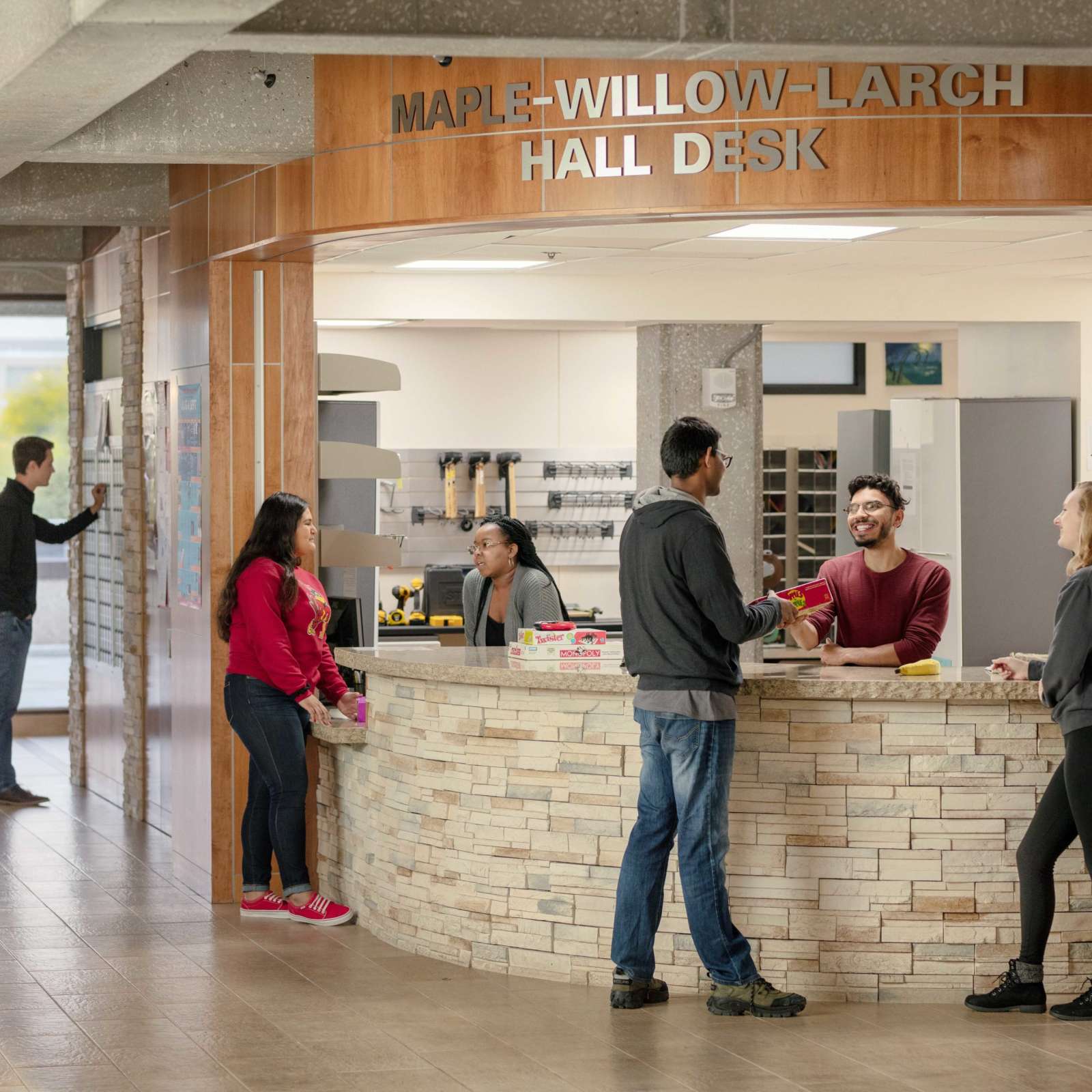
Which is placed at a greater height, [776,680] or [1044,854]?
[776,680]

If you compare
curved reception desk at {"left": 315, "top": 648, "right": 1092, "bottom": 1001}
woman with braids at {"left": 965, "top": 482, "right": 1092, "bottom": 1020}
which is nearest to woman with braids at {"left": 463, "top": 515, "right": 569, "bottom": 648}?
curved reception desk at {"left": 315, "top": 648, "right": 1092, "bottom": 1001}

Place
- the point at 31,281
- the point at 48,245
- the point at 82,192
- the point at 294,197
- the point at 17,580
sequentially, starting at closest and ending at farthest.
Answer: the point at 294,197, the point at 82,192, the point at 17,580, the point at 48,245, the point at 31,281

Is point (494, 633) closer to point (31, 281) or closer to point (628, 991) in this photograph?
point (628, 991)

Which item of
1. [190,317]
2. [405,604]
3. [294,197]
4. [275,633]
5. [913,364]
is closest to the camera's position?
[294,197]

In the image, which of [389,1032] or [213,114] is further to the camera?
[213,114]

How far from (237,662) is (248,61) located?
2.20 metres

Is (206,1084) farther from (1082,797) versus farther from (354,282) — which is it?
(354,282)

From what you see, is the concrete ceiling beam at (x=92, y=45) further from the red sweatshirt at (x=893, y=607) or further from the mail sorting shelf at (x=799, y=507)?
the mail sorting shelf at (x=799, y=507)

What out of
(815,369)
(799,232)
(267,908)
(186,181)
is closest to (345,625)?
(267,908)

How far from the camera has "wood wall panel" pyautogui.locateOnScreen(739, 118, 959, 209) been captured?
221 inches

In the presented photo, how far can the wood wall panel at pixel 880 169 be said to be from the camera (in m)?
5.62

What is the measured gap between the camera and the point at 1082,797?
5.24 meters

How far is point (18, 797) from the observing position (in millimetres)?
9688

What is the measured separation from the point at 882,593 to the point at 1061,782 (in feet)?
3.60
